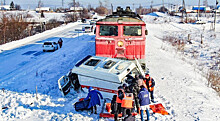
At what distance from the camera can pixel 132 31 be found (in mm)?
11656

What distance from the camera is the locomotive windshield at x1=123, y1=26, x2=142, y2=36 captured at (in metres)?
11.6

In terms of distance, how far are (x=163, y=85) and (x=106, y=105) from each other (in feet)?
14.2

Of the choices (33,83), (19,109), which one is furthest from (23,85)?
(19,109)

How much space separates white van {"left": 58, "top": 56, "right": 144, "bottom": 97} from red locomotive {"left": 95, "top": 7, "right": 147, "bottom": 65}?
1975 millimetres

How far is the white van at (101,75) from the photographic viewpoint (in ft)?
27.9

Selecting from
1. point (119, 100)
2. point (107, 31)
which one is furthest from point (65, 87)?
point (107, 31)

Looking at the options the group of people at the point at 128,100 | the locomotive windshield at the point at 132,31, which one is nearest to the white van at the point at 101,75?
the group of people at the point at 128,100

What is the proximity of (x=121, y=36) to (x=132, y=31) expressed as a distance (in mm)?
658

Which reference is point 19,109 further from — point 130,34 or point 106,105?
point 130,34

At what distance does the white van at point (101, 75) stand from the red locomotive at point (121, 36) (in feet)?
6.48

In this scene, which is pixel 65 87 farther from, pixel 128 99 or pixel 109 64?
pixel 128 99

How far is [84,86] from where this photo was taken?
366 inches

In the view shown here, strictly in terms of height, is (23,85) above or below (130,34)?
below

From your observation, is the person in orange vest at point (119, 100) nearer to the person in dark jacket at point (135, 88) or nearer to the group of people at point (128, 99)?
the group of people at point (128, 99)
